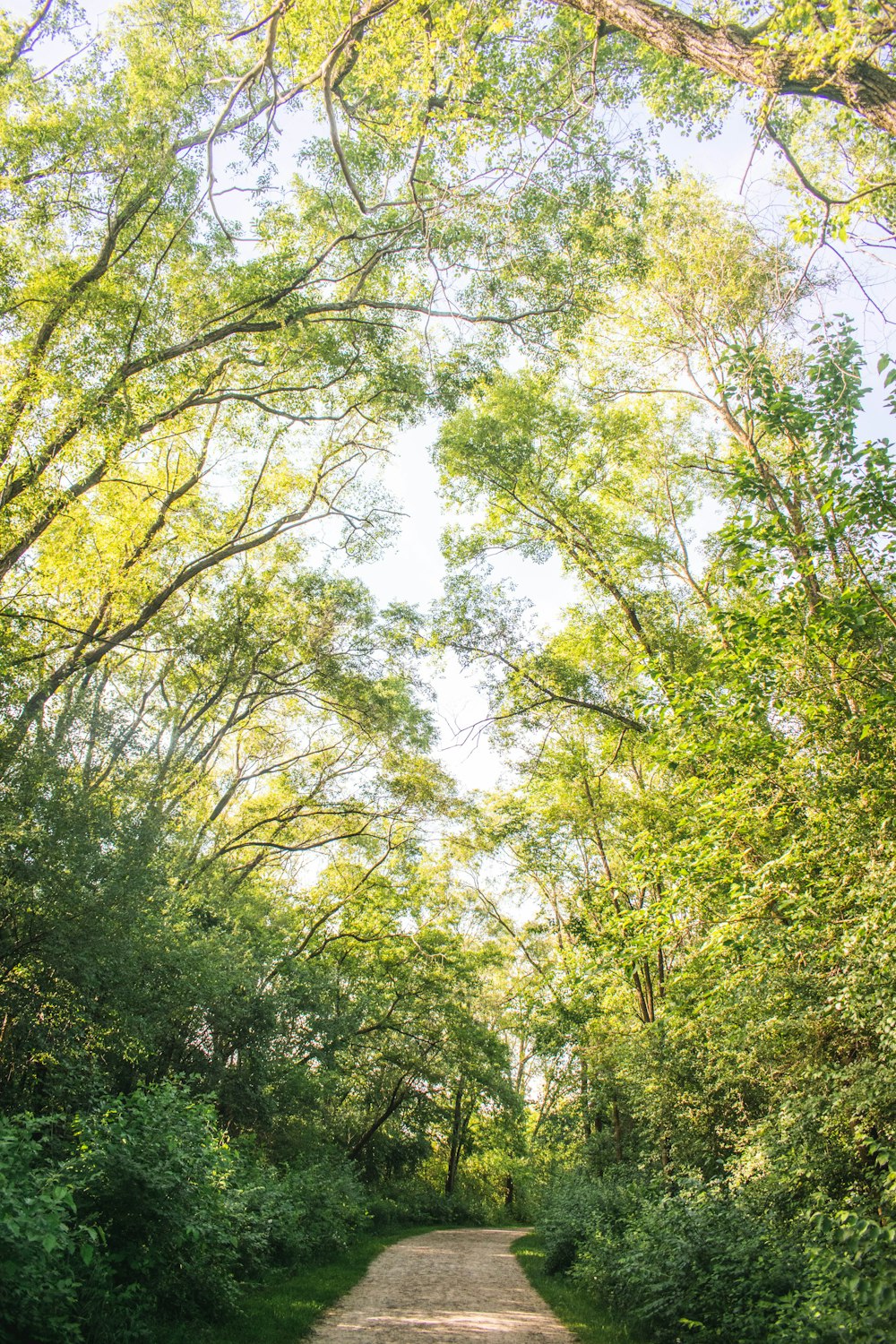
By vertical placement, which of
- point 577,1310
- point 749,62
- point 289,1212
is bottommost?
point 577,1310

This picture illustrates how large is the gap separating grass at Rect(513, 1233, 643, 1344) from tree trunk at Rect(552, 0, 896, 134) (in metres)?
10.00

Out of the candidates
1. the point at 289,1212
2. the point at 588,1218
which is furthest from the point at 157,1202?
the point at 588,1218

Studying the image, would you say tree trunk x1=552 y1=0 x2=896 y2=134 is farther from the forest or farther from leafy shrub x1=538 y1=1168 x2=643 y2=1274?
leafy shrub x1=538 y1=1168 x2=643 y2=1274

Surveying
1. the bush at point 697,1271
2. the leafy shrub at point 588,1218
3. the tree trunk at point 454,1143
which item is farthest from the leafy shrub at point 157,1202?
the tree trunk at point 454,1143

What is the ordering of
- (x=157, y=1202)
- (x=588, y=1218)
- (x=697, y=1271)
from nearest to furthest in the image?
1. (x=157, y=1202)
2. (x=697, y=1271)
3. (x=588, y=1218)

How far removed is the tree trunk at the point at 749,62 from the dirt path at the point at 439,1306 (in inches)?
392

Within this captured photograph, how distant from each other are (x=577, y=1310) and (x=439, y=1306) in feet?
5.52

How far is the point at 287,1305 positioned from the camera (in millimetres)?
7555

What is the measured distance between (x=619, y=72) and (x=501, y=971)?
2961 centimetres

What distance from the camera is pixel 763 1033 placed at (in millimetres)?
7621

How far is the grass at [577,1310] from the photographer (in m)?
7.11

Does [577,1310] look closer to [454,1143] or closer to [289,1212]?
[289,1212]

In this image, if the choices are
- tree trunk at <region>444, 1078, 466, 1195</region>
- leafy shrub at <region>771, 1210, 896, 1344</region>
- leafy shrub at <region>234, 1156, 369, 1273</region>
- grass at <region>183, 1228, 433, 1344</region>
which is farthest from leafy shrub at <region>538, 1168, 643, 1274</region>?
tree trunk at <region>444, 1078, 466, 1195</region>

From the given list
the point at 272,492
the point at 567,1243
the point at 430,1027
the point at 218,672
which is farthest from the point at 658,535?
the point at 430,1027
